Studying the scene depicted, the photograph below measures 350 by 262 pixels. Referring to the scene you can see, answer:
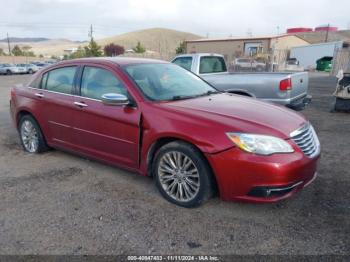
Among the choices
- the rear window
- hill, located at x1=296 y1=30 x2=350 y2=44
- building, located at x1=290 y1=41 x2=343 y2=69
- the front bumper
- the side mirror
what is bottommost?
the front bumper

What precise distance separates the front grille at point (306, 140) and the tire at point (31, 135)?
381 cm

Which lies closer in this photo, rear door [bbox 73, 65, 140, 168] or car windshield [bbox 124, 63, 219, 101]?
rear door [bbox 73, 65, 140, 168]

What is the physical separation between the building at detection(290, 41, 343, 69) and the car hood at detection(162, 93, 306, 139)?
41709mm

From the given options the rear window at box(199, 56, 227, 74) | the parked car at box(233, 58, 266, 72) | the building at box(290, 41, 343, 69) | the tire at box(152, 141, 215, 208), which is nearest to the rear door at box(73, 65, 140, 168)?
the tire at box(152, 141, 215, 208)

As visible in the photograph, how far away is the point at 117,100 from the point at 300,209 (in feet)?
7.68

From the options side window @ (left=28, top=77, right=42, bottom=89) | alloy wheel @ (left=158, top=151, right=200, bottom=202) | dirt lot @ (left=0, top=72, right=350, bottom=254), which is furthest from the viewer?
side window @ (left=28, top=77, right=42, bottom=89)

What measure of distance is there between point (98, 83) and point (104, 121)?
558 millimetres

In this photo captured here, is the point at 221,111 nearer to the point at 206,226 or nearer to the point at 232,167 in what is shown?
the point at 232,167

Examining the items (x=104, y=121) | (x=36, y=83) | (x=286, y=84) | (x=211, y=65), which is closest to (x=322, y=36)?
(x=211, y=65)

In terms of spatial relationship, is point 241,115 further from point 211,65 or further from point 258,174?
point 211,65

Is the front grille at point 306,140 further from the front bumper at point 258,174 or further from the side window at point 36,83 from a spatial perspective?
the side window at point 36,83

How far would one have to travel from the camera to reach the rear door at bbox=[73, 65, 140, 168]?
12.2ft

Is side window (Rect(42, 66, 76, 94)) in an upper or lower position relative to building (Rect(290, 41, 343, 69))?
lower

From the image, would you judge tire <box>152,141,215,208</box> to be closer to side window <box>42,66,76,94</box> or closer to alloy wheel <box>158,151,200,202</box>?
alloy wheel <box>158,151,200,202</box>
